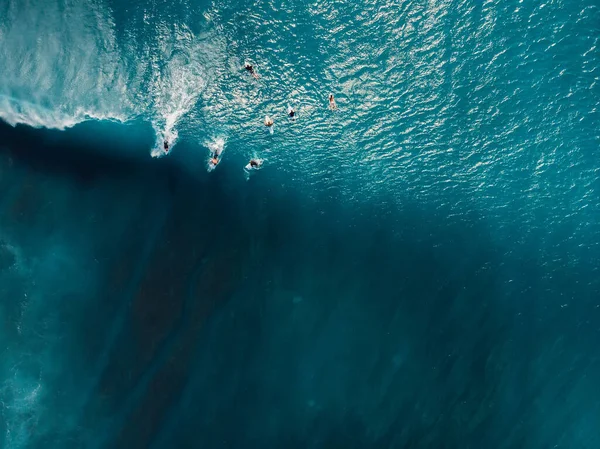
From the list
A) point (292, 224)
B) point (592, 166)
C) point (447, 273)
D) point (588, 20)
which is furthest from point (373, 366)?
point (588, 20)

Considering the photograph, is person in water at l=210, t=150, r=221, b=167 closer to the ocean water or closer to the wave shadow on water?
the ocean water

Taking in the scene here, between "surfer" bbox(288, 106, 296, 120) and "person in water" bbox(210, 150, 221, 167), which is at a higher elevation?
"surfer" bbox(288, 106, 296, 120)

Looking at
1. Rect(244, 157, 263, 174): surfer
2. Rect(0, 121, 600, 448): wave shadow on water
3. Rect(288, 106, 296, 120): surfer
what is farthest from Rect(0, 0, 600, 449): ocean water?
Rect(288, 106, 296, 120): surfer

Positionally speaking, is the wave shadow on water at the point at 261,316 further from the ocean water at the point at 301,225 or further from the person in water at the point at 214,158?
the person in water at the point at 214,158

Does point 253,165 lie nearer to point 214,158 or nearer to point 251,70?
point 214,158

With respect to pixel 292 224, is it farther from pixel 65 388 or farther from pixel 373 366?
pixel 65 388

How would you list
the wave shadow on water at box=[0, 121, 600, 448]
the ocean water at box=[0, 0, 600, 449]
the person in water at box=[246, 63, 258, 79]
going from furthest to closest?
the person in water at box=[246, 63, 258, 79]
the ocean water at box=[0, 0, 600, 449]
the wave shadow on water at box=[0, 121, 600, 448]

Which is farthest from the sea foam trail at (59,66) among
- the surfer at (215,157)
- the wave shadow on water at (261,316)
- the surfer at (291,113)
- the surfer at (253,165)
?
the surfer at (291,113)
